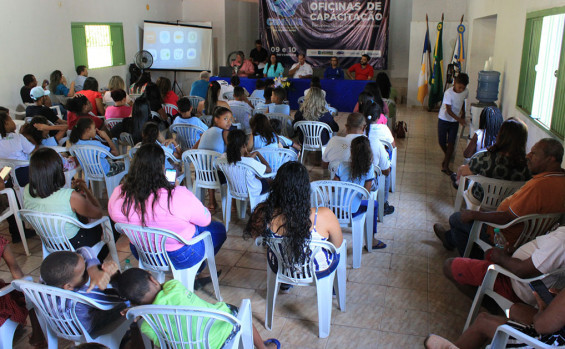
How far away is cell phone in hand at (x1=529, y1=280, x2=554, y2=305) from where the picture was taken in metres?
2.11

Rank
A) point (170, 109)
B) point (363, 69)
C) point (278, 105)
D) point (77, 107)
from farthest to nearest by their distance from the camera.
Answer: point (363, 69)
point (170, 109)
point (278, 105)
point (77, 107)

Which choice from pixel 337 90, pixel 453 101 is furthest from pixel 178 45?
Result: pixel 453 101

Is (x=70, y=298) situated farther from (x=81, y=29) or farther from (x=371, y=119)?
(x=81, y=29)

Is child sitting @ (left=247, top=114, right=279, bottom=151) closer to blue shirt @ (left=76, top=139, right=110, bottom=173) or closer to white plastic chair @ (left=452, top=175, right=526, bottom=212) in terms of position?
blue shirt @ (left=76, top=139, right=110, bottom=173)

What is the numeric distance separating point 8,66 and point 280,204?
6561 mm

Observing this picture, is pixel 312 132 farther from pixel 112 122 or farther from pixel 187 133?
pixel 112 122

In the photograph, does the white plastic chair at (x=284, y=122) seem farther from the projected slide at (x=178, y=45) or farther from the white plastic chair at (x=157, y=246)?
the projected slide at (x=178, y=45)

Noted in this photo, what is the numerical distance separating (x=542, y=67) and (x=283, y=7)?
773 cm

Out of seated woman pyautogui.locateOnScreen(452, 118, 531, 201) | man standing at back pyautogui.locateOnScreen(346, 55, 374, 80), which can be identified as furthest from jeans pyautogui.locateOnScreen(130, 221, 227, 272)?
man standing at back pyautogui.locateOnScreen(346, 55, 374, 80)

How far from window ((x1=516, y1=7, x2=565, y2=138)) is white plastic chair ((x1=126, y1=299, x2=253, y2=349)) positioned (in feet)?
10.6

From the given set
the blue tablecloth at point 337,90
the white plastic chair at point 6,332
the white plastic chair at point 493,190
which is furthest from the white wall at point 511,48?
the white plastic chair at point 6,332

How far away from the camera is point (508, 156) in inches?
140

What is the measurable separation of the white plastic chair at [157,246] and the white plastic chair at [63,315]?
0.47 meters

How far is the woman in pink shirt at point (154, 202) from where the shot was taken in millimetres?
2633
